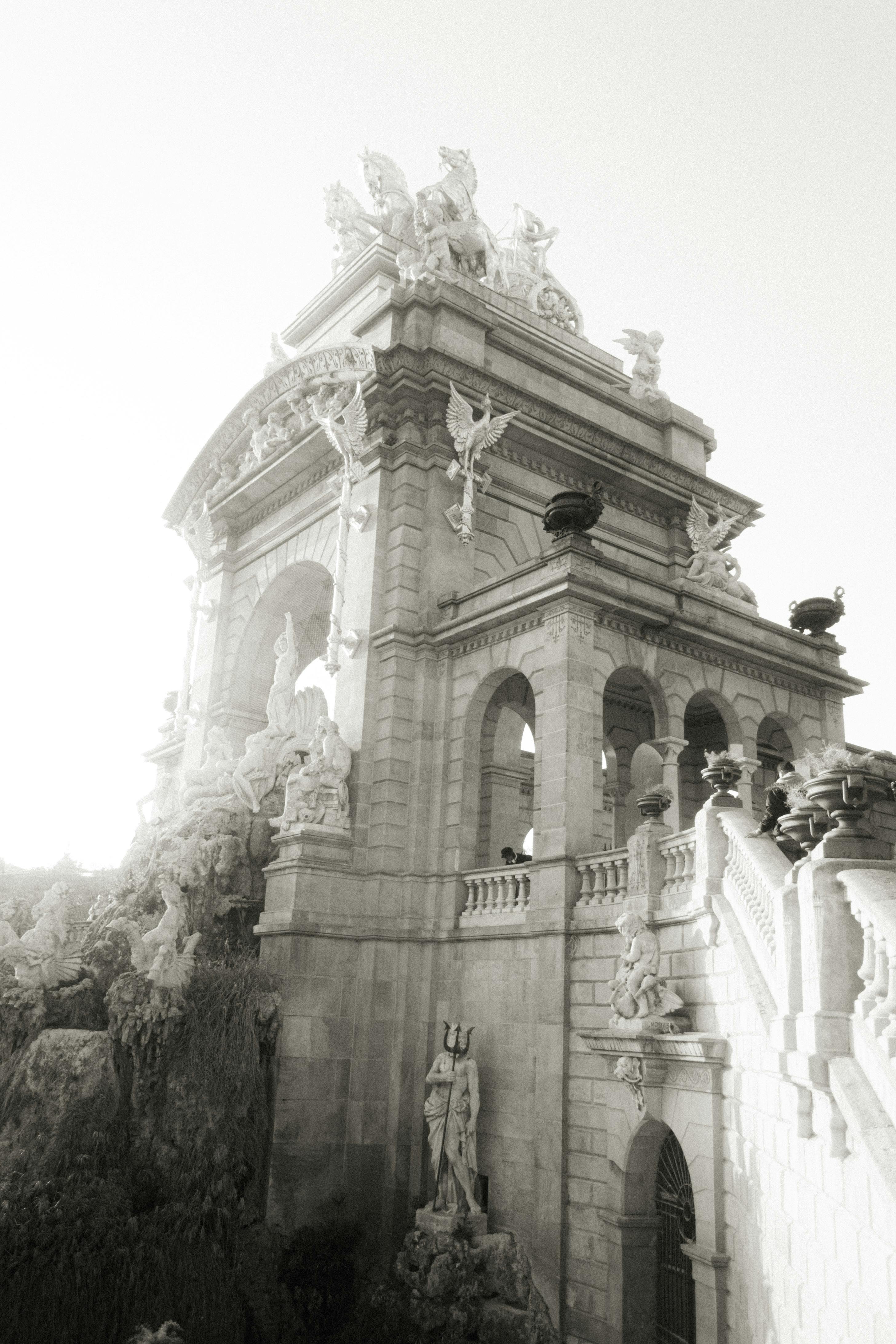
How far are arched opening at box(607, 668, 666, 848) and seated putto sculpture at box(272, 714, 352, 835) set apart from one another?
21.1ft

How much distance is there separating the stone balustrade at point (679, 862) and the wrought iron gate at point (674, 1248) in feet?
9.98

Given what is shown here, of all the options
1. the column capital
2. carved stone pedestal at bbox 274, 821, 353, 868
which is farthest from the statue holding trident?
the column capital

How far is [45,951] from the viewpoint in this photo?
1905 centimetres

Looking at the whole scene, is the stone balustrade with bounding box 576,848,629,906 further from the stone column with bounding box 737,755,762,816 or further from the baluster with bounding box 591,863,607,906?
the stone column with bounding box 737,755,762,816

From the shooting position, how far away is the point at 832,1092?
7.58 meters

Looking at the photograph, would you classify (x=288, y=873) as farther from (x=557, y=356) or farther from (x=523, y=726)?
(x=557, y=356)

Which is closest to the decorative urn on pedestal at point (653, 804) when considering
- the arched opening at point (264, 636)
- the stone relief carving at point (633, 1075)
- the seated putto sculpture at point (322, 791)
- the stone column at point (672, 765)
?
the stone relief carving at point (633, 1075)

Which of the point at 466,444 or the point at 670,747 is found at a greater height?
the point at 466,444

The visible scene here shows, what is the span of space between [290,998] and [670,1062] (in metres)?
7.29

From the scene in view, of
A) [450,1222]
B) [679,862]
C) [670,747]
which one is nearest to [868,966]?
[679,862]

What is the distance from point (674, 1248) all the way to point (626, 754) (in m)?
12.5

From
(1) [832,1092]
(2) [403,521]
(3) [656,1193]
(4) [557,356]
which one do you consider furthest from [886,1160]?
(4) [557,356]

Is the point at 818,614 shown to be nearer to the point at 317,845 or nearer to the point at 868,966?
the point at 317,845

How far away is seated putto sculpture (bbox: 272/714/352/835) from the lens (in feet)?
65.0
